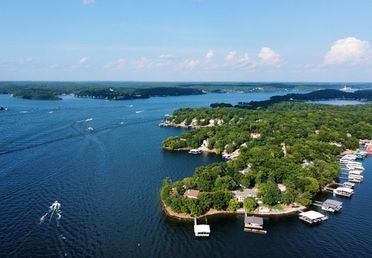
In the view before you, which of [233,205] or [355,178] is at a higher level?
[233,205]

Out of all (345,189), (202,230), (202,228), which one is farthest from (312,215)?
(202,230)

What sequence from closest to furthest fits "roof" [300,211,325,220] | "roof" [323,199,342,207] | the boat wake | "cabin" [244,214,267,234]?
"cabin" [244,214,267,234]
the boat wake
"roof" [300,211,325,220]
"roof" [323,199,342,207]

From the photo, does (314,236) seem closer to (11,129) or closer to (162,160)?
(162,160)

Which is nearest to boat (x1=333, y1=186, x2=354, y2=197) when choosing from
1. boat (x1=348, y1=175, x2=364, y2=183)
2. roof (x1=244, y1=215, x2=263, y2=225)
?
boat (x1=348, y1=175, x2=364, y2=183)

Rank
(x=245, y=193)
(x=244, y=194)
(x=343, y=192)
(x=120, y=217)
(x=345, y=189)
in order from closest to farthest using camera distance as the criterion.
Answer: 1. (x=120, y=217)
2. (x=244, y=194)
3. (x=245, y=193)
4. (x=343, y=192)
5. (x=345, y=189)

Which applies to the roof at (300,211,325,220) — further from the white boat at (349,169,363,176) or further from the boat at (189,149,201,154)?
the boat at (189,149,201,154)

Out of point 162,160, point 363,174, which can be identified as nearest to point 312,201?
point 363,174

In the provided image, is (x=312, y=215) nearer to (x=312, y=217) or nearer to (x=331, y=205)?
(x=312, y=217)
